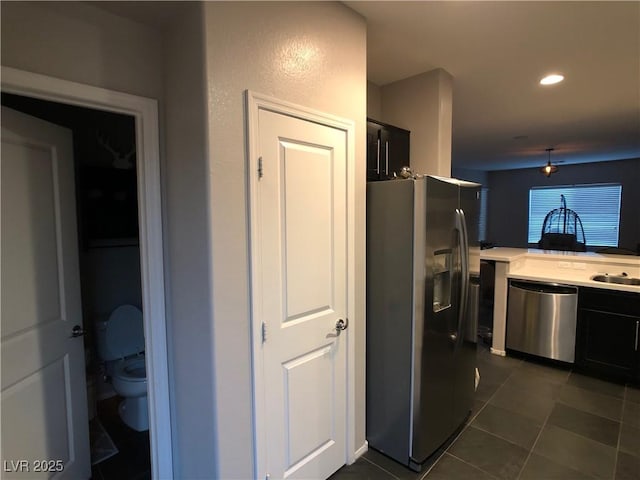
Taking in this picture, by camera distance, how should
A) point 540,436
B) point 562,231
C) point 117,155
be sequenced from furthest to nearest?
point 562,231 < point 117,155 < point 540,436

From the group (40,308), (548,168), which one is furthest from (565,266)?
(40,308)

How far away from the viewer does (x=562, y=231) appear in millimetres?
8023

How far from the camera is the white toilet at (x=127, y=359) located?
7.82ft

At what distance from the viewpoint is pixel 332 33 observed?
1.83 meters

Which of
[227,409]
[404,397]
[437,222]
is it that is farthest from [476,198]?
[227,409]

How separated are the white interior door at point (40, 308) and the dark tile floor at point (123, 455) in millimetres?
155

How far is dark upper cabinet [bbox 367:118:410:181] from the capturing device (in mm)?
2297

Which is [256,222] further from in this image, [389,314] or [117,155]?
[117,155]

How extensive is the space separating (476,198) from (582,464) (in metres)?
1.79

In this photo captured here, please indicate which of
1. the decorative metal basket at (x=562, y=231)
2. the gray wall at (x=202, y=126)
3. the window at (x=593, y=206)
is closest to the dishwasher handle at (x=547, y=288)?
the gray wall at (x=202, y=126)

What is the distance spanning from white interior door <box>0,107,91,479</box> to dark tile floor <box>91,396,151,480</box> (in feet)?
0.51

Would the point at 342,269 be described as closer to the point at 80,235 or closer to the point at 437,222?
the point at 437,222

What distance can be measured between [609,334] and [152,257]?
3857 mm

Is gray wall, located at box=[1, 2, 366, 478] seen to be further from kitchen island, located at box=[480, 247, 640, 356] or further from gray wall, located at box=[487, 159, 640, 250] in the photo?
gray wall, located at box=[487, 159, 640, 250]
